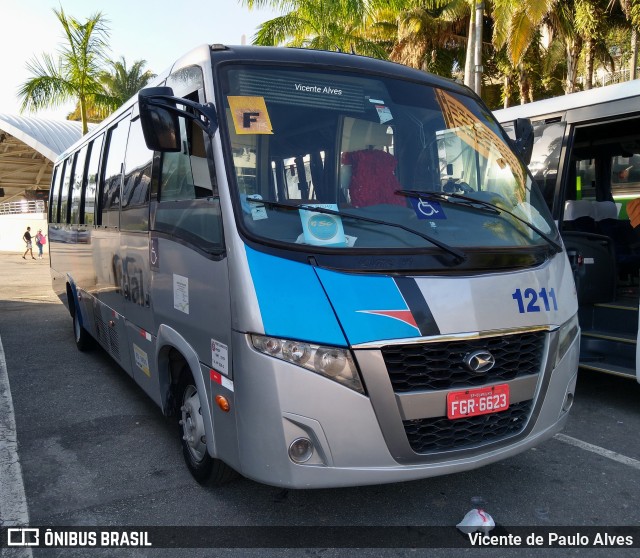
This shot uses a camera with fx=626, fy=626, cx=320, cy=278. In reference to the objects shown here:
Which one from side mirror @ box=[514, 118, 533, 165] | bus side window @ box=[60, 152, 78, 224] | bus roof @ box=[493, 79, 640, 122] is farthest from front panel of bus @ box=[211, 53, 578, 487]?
bus side window @ box=[60, 152, 78, 224]

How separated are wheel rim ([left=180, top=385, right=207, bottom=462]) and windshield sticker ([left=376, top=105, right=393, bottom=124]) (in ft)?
6.64

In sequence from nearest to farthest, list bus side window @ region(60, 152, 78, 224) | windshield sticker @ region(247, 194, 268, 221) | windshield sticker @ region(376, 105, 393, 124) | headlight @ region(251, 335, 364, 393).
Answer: headlight @ region(251, 335, 364, 393), windshield sticker @ region(247, 194, 268, 221), windshield sticker @ region(376, 105, 393, 124), bus side window @ region(60, 152, 78, 224)

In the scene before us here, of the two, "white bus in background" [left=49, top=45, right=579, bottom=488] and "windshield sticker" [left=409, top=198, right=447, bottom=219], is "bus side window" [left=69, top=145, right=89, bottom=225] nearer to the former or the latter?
"white bus in background" [left=49, top=45, right=579, bottom=488]

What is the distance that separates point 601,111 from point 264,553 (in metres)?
4.53

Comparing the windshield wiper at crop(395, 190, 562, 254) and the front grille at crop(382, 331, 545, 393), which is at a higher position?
the windshield wiper at crop(395, 190, 562, 254)

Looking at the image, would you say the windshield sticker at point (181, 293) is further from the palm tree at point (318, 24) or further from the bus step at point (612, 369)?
the palm tree at point (318, 24)

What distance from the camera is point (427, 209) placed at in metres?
3.50

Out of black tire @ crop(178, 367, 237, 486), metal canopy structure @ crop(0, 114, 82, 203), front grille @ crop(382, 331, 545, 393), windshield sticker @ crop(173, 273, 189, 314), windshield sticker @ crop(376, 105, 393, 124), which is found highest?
metal canopy structure @ crop(0, 114, 82, 203)

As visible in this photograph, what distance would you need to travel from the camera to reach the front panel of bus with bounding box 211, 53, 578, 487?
294 centimetres

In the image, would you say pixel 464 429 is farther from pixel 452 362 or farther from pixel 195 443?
pixel 195 443

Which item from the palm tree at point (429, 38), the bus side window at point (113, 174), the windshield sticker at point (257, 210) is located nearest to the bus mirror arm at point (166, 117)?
the windshield sticker at point (257, 210)

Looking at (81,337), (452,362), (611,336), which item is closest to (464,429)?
(452,362)

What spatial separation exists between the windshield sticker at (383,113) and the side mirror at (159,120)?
4.00 ft

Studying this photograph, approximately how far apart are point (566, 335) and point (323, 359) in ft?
5.17
